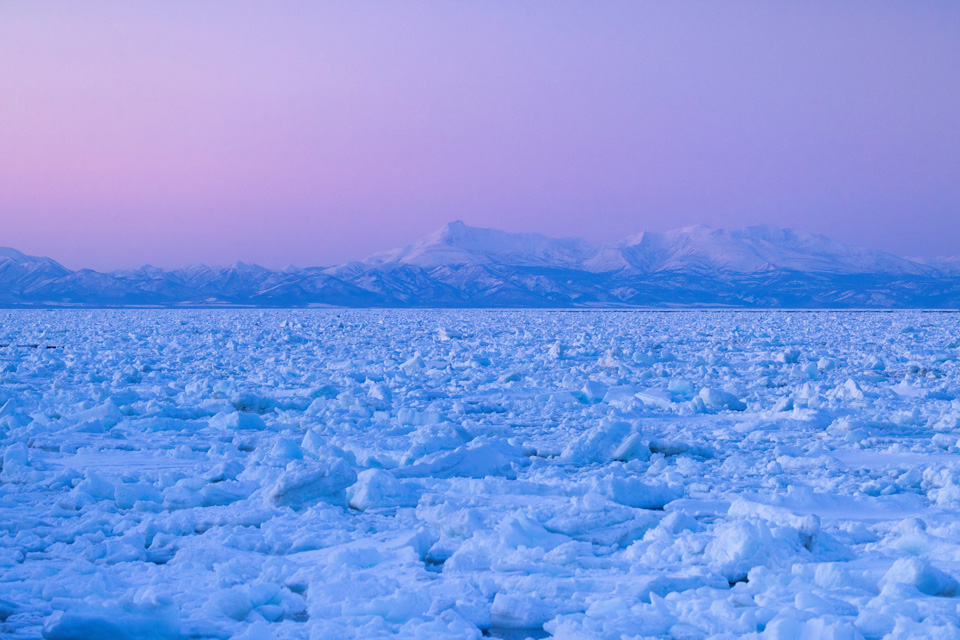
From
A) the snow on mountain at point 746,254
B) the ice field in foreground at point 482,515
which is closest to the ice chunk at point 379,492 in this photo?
the ice field in foreground at point 482,515

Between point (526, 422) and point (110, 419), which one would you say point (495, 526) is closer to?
point (526, 422)

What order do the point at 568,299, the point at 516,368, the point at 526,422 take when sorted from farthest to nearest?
the point at 568,299 < the point at 516,368 < the point at 526,422

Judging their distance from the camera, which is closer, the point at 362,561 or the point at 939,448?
the point at 362,561

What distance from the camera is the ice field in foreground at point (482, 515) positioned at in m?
2.58

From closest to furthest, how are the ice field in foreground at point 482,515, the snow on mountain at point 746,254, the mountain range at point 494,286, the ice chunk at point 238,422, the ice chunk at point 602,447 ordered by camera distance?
the ice field in foreground at point 482,515
the ice chunk at point 602,447
the ice chunk at point 238,422
the mountain range at point 494,286
the snow on mountain at point 746,254

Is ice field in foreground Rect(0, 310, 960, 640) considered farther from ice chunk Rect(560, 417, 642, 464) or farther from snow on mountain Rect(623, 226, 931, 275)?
snow on mountain Rect(623, 226, 931, 275)

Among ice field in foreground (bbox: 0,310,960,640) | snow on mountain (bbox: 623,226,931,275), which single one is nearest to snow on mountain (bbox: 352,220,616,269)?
snow on mountain (bbox: 623,226,931,275)

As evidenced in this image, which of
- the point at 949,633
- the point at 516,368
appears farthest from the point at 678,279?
the point at 949,633

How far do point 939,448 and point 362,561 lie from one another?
148 inches

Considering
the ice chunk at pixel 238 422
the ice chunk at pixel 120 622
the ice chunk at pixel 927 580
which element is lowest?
the ice chunk at pixel 120 622

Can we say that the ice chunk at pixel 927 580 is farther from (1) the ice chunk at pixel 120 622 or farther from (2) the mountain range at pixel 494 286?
(2) the mountain range at pixel 494 286

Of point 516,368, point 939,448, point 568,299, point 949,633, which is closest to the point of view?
point 949,633

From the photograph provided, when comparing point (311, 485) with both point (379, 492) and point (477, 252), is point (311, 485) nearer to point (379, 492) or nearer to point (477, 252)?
point (379, 492)

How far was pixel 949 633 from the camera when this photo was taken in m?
2.27
